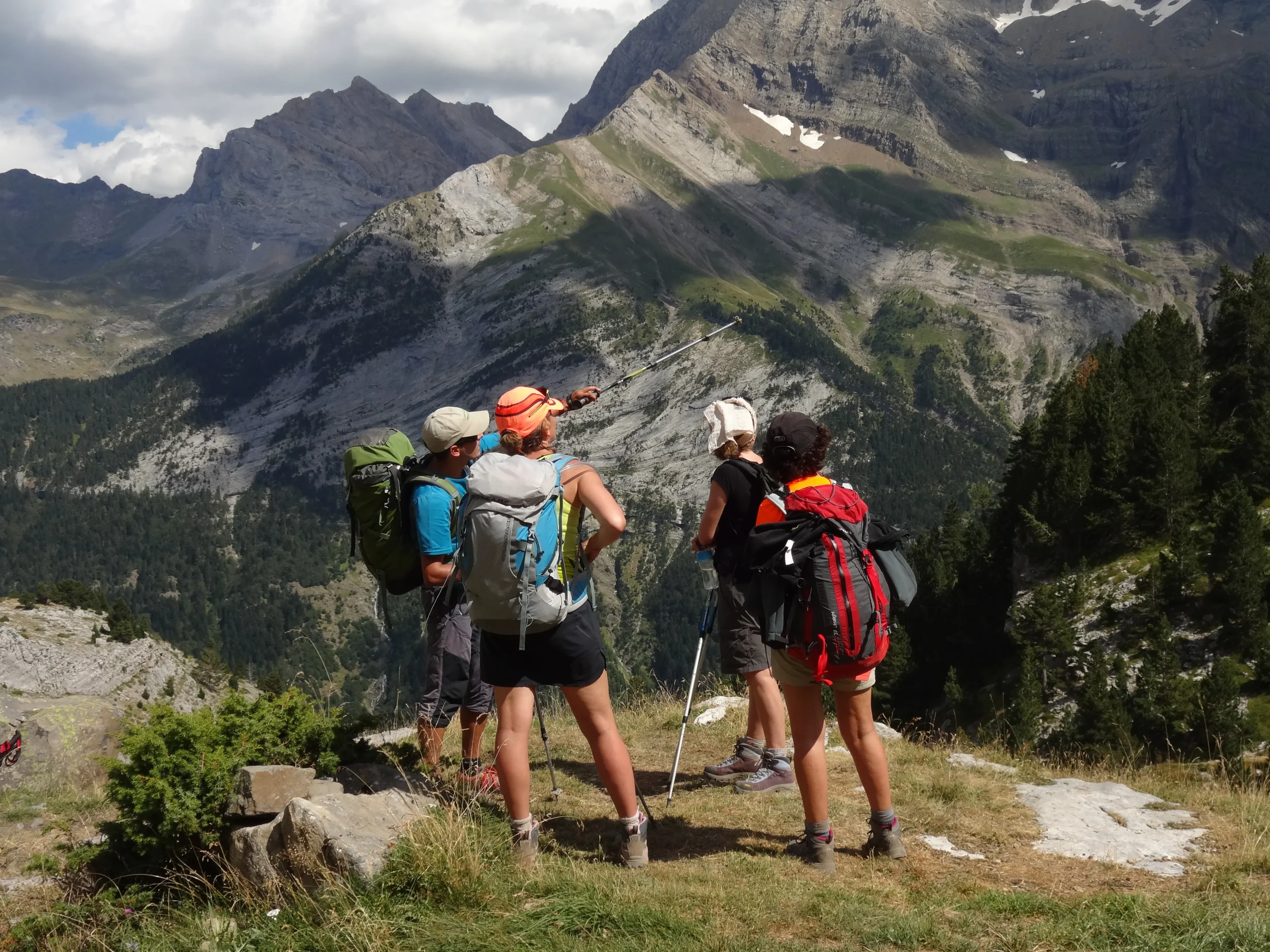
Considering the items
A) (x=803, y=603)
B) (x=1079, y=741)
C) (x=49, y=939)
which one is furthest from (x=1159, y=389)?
(x=49, y=939)

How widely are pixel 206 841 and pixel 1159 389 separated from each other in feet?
181

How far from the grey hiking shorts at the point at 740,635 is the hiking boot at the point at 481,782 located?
253 cm

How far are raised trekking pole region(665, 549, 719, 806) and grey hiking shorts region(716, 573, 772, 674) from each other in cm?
13

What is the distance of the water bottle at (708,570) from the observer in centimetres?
951

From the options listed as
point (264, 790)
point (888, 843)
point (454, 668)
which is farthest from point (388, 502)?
point (888, 843)

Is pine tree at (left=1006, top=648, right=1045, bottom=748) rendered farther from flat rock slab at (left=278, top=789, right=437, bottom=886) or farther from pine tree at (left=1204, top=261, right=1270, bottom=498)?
flat rock slab at (left=278, top=789, right=437, bottom=886)

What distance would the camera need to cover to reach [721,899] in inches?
276

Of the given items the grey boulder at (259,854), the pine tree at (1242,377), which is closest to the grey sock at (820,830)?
the grey boulder at (259,854)

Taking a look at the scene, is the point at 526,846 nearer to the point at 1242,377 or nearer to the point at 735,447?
the point at 735,447

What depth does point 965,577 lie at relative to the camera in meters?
61.3

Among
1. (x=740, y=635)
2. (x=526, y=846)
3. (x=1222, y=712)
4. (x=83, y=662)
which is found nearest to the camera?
(x=526, y=846)

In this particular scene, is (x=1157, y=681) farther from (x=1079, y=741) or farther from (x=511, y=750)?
(x=511, y=750)

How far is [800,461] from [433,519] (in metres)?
3.44

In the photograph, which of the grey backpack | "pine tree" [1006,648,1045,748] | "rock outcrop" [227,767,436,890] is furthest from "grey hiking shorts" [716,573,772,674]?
"pine tree" [1006,648,1045,748]
